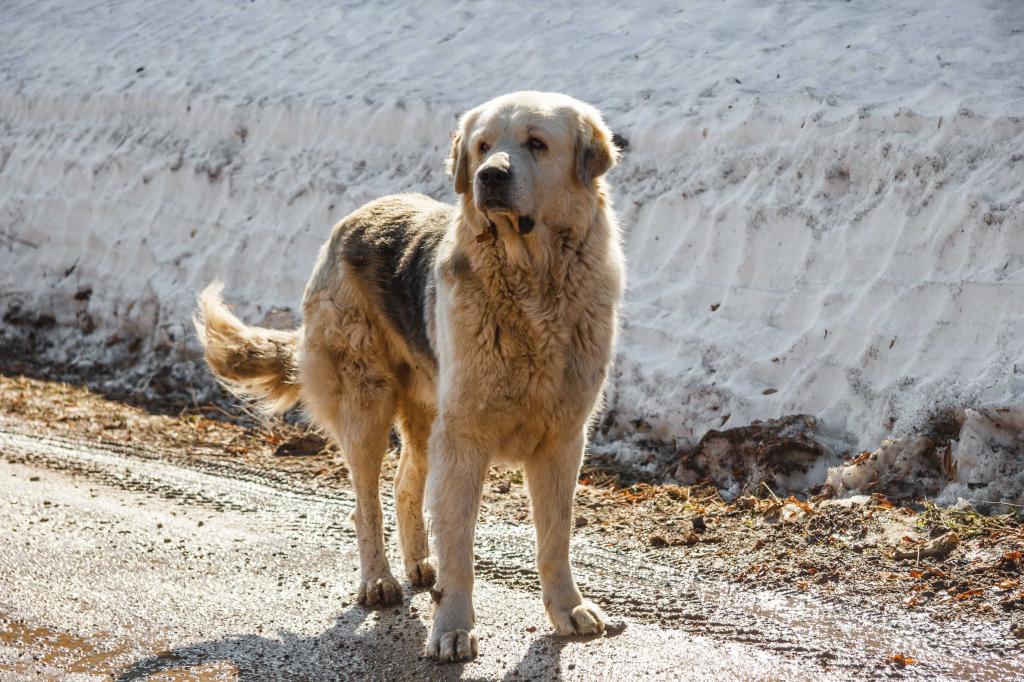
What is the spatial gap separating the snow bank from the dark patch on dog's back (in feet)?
8.74

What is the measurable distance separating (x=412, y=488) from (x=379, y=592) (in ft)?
2.33

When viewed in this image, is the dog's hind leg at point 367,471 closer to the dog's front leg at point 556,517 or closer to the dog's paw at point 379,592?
the dog's paw at point 379,592

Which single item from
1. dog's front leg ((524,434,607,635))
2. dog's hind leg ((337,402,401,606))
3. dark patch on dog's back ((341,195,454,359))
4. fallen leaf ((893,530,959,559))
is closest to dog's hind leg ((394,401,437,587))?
dog's hind leg ((337,402,401,606))

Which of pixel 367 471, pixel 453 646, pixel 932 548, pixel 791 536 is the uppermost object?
pixel 367 471

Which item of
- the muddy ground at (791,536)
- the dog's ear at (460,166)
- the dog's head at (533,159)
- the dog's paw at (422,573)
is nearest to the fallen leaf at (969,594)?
the muddy ground at (791,536)

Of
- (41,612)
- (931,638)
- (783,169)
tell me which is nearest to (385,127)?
(783,169)

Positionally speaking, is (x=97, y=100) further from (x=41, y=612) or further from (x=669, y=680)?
(x=669, y=680)

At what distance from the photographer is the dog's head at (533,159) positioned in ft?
15.4

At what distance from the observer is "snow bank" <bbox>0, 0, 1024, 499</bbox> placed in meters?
7.55

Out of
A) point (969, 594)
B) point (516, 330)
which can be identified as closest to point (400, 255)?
point (516, 330)

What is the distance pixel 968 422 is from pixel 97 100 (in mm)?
11570

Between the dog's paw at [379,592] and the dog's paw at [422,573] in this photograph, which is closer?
the dog's paw at [379,592]

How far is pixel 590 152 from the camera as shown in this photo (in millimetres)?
4969

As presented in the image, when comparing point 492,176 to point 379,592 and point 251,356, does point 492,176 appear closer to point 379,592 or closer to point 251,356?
point 379,592
